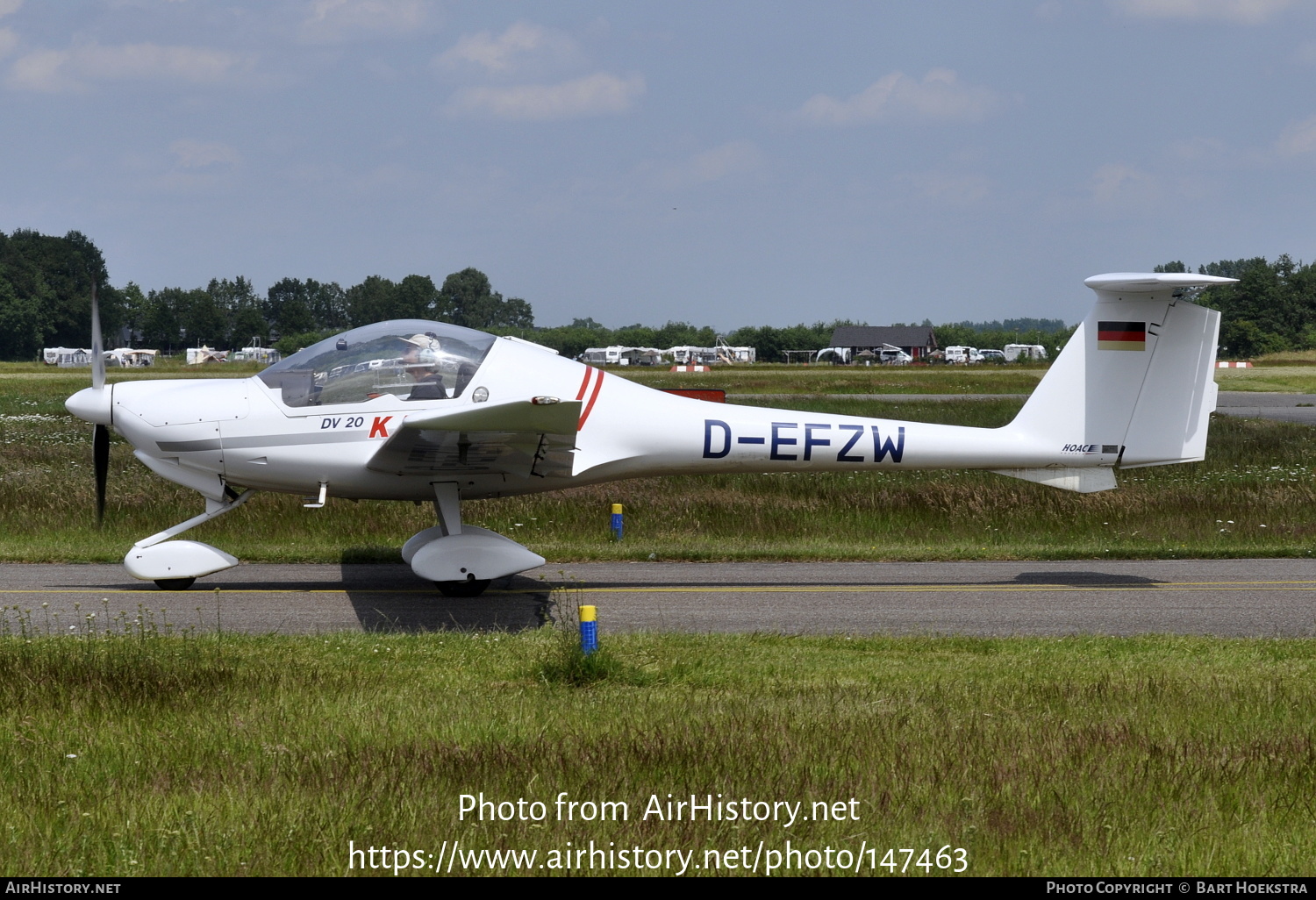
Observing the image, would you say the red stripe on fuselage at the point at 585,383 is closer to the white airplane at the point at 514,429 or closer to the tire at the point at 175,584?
the white airplane at the point at 514,429

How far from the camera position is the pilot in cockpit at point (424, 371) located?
10.6 m

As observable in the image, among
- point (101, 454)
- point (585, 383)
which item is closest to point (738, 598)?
point (585, 383)

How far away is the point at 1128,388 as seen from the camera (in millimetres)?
11547

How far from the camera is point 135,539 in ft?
47.5

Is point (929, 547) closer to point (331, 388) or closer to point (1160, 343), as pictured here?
point (1160, 343)

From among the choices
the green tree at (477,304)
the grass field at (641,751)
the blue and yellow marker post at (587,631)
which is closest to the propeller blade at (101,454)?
the grass field at (641,751)

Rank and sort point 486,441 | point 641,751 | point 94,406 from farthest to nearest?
point 94,406
point 486,441
point 641,751

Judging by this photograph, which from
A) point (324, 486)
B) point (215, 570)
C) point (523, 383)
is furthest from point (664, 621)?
point (215, 570)

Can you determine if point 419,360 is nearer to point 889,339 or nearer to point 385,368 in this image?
point 385,368

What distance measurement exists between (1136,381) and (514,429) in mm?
6376

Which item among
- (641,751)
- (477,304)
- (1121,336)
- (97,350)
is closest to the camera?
(641,751)

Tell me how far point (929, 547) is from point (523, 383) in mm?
6437
